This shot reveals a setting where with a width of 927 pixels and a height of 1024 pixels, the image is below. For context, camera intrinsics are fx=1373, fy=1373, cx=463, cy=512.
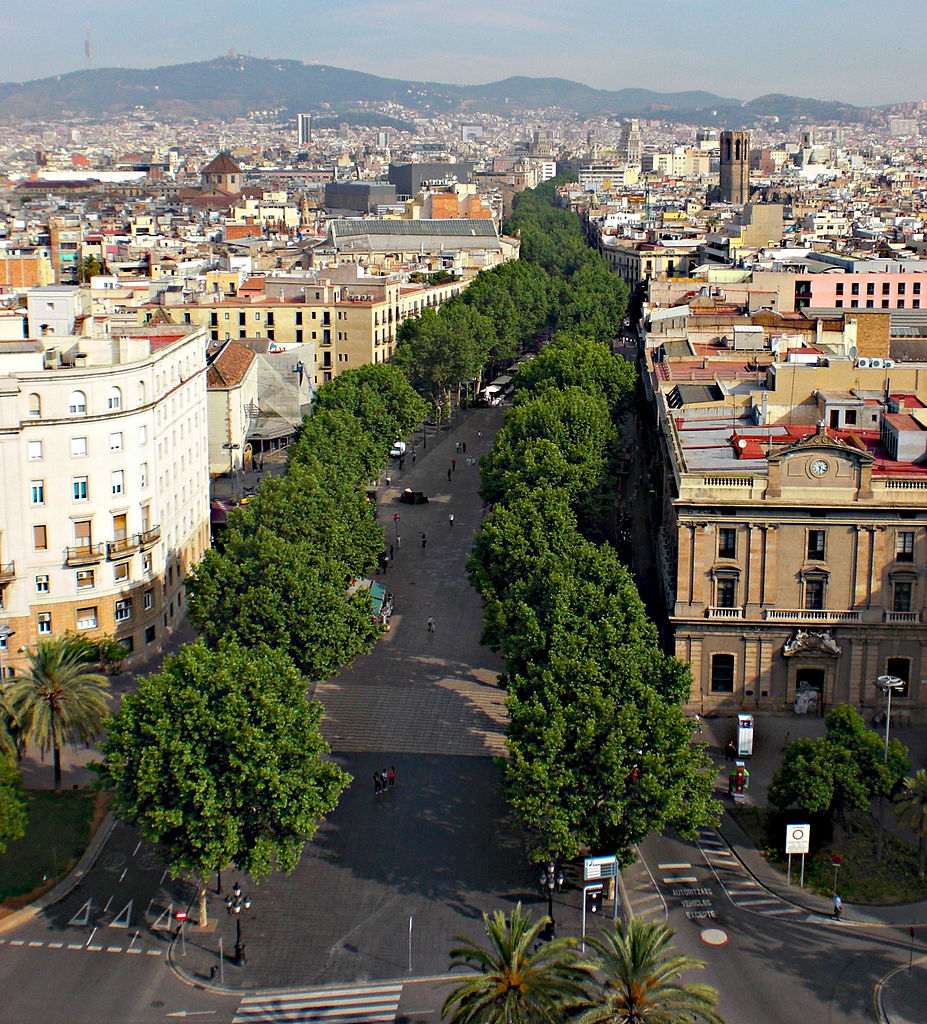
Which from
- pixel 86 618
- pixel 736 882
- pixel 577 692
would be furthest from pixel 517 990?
pixel 86 618

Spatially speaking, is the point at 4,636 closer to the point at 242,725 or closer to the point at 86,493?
the point at 86,493

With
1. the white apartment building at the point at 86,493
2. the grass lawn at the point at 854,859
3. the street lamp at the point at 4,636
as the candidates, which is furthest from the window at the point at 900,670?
the street lamp at the point at 4,636

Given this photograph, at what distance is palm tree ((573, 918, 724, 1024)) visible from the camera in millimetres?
29250

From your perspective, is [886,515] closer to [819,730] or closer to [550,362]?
[819,730]

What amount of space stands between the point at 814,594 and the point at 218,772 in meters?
25.6

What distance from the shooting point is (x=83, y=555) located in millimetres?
56719

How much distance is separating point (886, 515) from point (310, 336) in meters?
73.7

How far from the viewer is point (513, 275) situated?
15388cm

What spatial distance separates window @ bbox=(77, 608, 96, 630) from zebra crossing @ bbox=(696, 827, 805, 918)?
27.4m

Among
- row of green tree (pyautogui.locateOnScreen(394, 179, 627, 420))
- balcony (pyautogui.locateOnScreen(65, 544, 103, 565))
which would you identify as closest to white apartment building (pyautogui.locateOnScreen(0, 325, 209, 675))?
balcony (pyautogui.locateOnScreen(65, 544, 103, 565))

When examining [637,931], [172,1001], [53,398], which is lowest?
[172,1001]

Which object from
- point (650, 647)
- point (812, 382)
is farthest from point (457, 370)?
point (650, 647)

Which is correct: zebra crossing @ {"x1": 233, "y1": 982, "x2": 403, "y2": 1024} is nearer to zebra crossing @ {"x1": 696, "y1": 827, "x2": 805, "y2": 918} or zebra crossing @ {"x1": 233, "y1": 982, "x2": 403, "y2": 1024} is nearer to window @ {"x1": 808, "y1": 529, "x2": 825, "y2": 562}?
zebra crossing @ {"x1": 696, "y1": 827, "x2": 805, "y2": 918}

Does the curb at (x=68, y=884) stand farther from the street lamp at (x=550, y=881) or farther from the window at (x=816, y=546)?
the window at (x=816, y=546)
